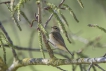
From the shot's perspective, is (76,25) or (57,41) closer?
(57,41)

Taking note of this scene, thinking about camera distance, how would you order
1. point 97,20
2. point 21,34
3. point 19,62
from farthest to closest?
point 21,34 → point 97,20 → point 19,62

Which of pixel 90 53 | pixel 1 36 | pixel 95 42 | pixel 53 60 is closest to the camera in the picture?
pixel 1 36

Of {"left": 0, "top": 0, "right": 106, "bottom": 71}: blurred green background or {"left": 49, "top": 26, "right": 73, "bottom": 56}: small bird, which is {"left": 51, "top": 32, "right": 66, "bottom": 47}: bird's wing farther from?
{"left": 0, "top": 0, "right": 106, "bottom": 71}: blurred green background

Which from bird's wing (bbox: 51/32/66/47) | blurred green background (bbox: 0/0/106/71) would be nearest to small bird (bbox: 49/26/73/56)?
bird's wing (bbox: 51/32/66/47)

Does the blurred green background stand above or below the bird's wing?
above

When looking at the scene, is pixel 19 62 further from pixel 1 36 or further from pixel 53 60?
pixel 1 36

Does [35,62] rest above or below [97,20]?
below

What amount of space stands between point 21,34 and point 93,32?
2.74 metres

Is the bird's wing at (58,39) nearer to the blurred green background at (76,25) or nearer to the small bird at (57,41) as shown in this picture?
the small bird at (57,41)

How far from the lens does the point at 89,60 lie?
132 cm

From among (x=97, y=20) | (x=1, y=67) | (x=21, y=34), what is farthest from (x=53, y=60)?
(x=21, y=34)

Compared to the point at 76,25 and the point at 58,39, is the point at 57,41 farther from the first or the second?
the point at 76,25

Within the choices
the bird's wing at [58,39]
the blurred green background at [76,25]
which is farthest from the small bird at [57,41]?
the blurred green background at [76,25]

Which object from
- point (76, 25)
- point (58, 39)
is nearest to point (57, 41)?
point (58, 39)
